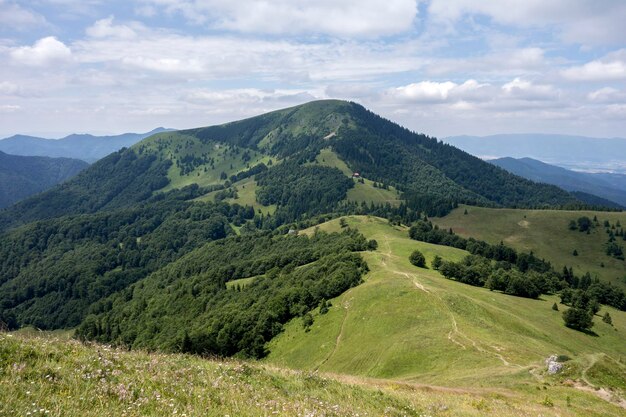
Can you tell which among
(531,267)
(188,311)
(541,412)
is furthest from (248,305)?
(531,267)

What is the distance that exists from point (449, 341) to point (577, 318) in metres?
44.7

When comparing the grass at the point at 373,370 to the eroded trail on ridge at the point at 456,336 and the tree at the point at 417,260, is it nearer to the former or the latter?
the eroded trail on ridge at the point at 456,336

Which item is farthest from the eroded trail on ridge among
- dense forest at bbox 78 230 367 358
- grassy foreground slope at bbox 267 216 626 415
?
dense forest at bbox 78 230 367 358

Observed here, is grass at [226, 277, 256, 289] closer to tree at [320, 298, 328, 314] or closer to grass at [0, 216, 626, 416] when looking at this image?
tree at [320, 298, 328, 314]

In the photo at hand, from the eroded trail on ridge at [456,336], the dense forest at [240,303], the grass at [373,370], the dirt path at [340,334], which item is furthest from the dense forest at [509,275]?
the dirt path at [340,334]

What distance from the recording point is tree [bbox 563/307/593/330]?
79.9 meters

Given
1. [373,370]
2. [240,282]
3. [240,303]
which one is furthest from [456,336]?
[240,282]

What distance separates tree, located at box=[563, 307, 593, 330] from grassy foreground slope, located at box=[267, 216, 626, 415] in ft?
9.34

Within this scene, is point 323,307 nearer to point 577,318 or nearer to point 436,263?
point 436,263

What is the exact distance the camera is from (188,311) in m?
143

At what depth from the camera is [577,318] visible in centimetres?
7988

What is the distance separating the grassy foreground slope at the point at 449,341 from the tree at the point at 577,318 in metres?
2.85

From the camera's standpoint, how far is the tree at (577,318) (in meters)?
79.9

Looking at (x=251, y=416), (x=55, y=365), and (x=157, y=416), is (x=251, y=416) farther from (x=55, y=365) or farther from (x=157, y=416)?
(x=55, y=365)
